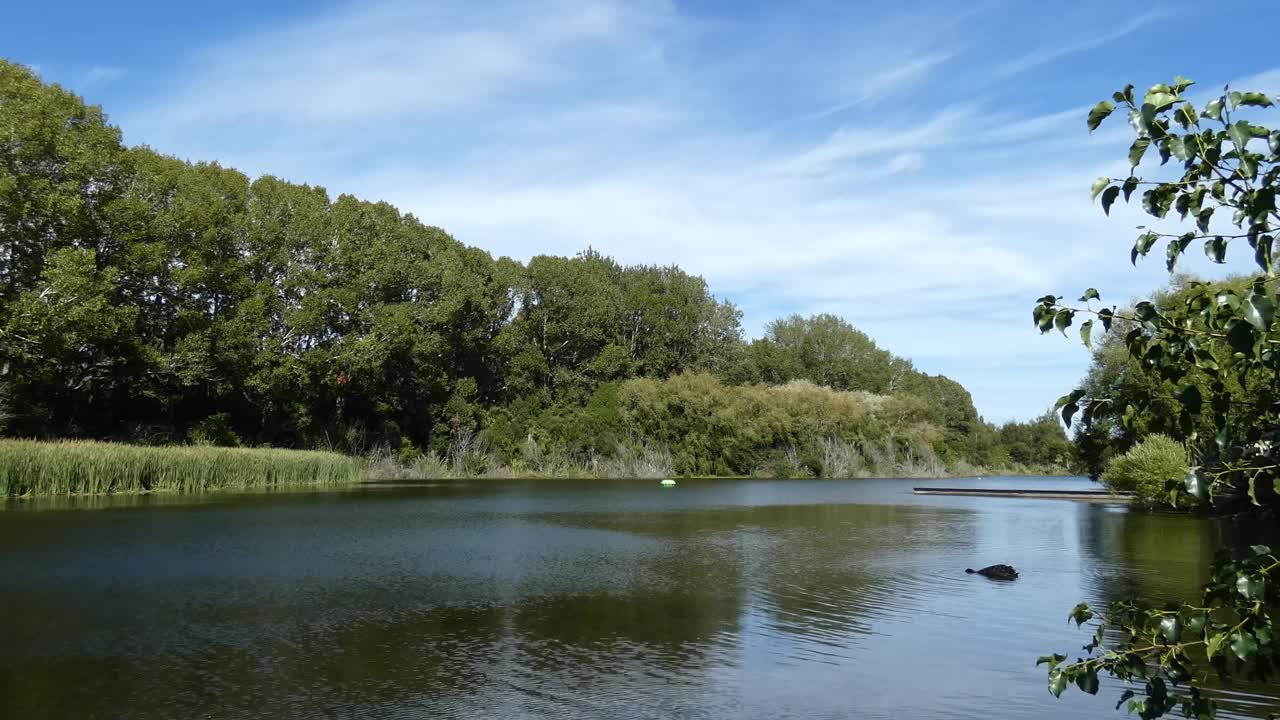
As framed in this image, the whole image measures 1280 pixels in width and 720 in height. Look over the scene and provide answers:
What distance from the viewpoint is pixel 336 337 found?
45.2 meters

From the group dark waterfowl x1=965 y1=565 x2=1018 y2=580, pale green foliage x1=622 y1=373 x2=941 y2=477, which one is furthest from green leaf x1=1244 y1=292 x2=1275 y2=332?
pale green foliage x1=622 y1=373 x2=941 y2=477

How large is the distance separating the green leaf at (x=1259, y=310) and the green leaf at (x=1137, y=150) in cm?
59

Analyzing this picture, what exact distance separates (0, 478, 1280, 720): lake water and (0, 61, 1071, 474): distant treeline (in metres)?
14.1

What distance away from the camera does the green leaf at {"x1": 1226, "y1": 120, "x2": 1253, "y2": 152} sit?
2.57 m

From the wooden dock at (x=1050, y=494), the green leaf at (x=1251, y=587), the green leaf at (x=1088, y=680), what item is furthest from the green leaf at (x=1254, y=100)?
the wooden dock at (x=1050, y=494)

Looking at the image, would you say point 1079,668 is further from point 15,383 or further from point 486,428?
point 486,428

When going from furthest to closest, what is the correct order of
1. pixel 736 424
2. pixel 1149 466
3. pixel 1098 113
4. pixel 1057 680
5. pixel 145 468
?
pixel 736 424 < pixel 145 468 < pixel 1149 466 < pixel 1057 680 < pixel 1098 113

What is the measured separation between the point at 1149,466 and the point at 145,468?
1142 inches

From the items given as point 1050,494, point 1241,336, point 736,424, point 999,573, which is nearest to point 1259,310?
point 1241,336

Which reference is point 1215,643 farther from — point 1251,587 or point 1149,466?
point 1149,466

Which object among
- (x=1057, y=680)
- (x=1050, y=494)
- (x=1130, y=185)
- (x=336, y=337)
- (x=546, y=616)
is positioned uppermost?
(x=336, y=337)

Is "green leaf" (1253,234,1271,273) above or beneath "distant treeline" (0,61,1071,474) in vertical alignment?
beneath

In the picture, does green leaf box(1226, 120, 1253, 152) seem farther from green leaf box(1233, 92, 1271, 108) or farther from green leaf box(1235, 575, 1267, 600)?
green leaf box(1235, 575, 1267, 600)

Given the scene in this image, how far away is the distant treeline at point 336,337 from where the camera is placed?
31.9 metres
